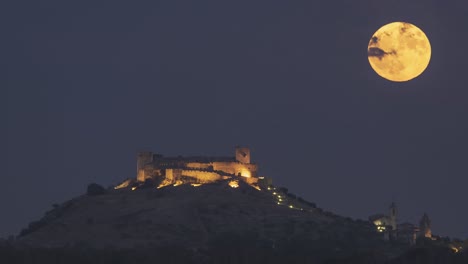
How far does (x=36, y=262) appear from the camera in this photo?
19862cm

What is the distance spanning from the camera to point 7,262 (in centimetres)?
19988

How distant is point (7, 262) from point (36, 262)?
3721mm
